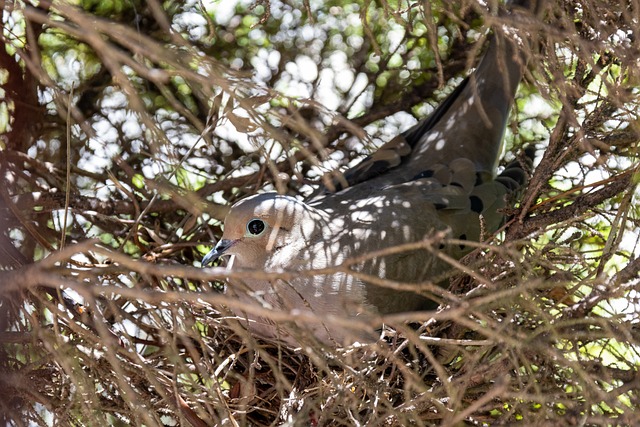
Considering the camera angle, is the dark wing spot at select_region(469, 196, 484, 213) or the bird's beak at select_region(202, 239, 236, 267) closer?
the bird's beak at select_region(202, 239, 236, 267)

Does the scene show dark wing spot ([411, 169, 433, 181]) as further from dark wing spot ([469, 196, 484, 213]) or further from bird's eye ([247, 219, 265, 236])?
bird's eye ([247, 219, 265, 236])

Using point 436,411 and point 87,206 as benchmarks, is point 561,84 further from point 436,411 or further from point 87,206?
point 87,206

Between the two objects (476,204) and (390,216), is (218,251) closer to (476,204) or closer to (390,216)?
(390,216)

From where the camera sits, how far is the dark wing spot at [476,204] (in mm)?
3580

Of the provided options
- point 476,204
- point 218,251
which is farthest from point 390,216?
point 218,251

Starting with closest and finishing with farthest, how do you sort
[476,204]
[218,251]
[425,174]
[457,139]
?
[218,251] → [476,204] → [425,174] → [457,139]

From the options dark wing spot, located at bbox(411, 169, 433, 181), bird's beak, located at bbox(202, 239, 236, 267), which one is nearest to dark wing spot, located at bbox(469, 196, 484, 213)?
dark wing spot, located at bbox(411, 169, 433, 181)

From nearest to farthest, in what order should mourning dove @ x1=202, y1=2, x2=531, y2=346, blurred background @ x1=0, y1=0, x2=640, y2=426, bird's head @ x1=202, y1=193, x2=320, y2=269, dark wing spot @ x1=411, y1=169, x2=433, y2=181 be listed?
1. blurred background @ x1=0, y1=0, x2=640, y2=426
2. mourning dove @ x1=202, y1=2, x2=531, y2=346
3. bird's head @ x1=202, y1=193, x2=320, y2=269
4. dark wing spot @ x1=411, y1=169, x2=433, y2=181

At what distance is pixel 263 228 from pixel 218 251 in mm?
205

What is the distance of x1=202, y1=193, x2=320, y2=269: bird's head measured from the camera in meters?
3.29

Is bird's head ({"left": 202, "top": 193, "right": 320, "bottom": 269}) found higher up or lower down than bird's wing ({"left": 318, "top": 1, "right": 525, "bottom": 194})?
lower down

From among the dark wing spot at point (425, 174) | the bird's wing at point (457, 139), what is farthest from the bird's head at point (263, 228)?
the dark wing spot at point (425, 174)

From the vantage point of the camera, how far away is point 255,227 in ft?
10.9

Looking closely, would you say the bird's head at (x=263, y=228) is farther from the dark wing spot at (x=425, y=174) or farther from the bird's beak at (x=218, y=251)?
the dark wing spot at (x=425, y=174)
